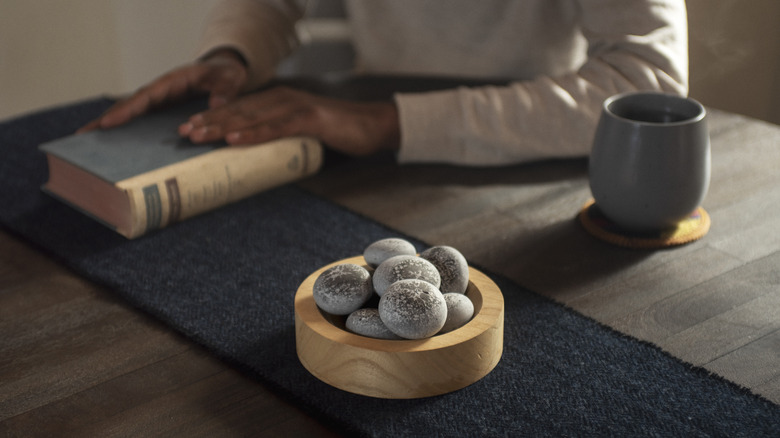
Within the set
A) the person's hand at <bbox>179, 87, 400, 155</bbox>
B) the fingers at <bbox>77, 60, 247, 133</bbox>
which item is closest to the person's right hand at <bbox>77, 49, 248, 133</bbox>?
the fingers at <bbox>77, 60, 247, 133</bbox>

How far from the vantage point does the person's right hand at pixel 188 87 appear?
Result: 109 centimetres

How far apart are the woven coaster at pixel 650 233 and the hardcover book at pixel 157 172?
0.40 meters

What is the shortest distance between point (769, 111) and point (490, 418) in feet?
5.07

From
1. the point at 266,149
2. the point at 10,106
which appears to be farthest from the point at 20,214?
the point at 10,106

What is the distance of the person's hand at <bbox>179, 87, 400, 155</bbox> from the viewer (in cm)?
102

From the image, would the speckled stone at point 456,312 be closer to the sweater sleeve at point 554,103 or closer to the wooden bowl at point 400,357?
the wooden bowl at point 400,357

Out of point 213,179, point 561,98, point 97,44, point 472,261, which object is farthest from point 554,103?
point 97,44

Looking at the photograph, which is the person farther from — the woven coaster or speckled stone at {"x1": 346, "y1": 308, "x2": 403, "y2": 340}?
speckled stone at {"x1": 346, "y1": 308, "x2": 403, "y2": 340}

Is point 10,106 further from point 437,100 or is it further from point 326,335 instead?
point 326,335

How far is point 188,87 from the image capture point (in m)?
1.24

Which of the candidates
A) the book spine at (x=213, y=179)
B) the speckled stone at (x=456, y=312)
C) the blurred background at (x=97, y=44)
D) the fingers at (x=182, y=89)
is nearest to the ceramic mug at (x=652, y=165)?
the speckled stone at (x=456, y=312)

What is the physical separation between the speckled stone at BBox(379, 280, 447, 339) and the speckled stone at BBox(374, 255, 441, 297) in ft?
0.09

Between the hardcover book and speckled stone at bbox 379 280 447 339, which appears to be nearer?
speckled stone at bbox 379 280 447 339

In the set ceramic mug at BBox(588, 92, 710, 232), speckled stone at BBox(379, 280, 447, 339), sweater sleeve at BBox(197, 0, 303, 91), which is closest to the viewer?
speckled stone at BBox(379, 280, 447, 339)
